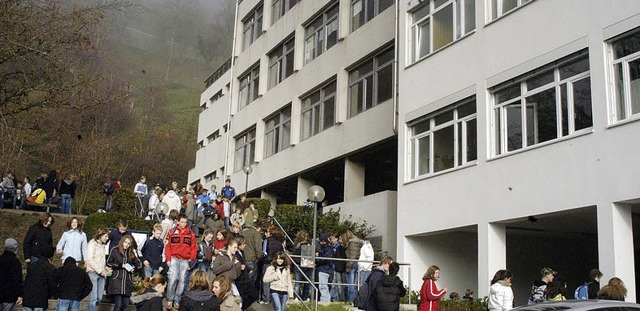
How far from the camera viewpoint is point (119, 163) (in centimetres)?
Answer: 6838

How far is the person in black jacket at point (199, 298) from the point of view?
373 inches

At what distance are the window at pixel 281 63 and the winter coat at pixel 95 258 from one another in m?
24.4

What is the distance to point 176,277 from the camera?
16125mm

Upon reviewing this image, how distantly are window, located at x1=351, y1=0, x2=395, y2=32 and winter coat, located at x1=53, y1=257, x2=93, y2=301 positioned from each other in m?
18.6

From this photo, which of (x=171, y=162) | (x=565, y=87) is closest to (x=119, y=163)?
(x=171, y=162)

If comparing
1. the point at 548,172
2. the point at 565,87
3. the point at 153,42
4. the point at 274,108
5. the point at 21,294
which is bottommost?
the point at 21,294

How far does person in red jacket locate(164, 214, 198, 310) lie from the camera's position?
634 inches

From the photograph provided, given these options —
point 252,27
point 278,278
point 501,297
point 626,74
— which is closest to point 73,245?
point 278,278

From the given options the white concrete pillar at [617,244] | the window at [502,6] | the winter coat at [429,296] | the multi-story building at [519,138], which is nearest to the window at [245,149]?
the multi-story building at [519,138]

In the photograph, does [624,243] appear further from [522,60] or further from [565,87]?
[522,60]

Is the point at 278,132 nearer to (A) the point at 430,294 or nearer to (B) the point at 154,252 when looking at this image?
(B) the point at 154,252

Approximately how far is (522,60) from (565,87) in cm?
161

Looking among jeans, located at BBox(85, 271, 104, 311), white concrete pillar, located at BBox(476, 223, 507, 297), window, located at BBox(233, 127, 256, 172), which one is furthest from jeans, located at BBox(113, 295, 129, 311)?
window, located at BBox(233, 127, 256, 172)

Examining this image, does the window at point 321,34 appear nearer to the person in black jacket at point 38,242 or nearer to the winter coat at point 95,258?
the person in black jacket at point 38,242
